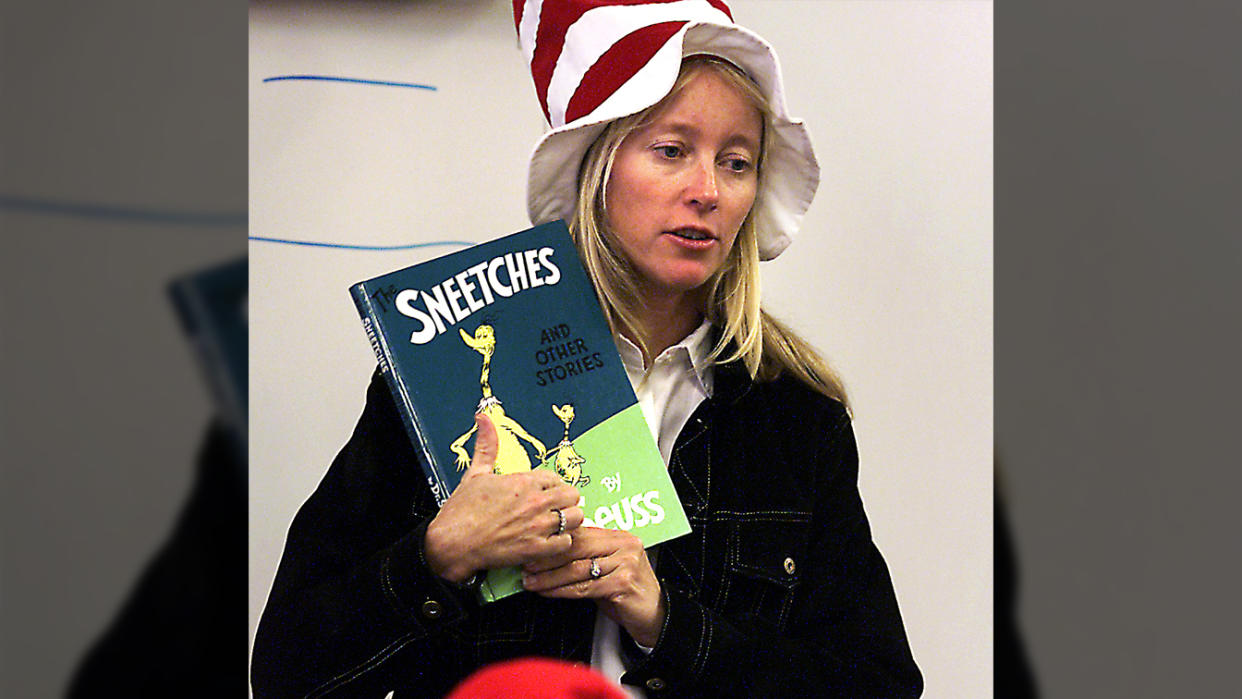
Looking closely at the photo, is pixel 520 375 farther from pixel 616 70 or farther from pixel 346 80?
pixel 346 80

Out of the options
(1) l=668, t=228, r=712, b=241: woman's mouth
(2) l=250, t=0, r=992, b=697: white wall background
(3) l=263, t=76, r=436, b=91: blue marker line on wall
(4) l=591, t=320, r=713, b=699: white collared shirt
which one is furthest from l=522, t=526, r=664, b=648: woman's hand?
(3) l=263, t=76, r=436, b=91: blue marker line on wall

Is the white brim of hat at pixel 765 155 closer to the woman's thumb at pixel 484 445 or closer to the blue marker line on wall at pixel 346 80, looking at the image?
the woman's thumb at pixel 484 445

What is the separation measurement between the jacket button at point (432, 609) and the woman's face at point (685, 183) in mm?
307

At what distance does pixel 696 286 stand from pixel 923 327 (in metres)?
0.50

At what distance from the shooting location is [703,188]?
929 millimetres

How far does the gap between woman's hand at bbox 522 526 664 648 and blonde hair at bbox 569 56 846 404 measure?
0.19 m

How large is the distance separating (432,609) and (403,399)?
15 cm

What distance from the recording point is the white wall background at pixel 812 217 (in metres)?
1.30

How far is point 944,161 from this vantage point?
4.57 ft

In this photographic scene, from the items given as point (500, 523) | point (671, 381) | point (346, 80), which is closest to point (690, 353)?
point (671, 381)

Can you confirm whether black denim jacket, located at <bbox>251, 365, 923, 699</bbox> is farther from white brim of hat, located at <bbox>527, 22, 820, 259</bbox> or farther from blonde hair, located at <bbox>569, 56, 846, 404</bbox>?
white brim of hat, located at <bbox>527, 22, 820, 259</bbox>
